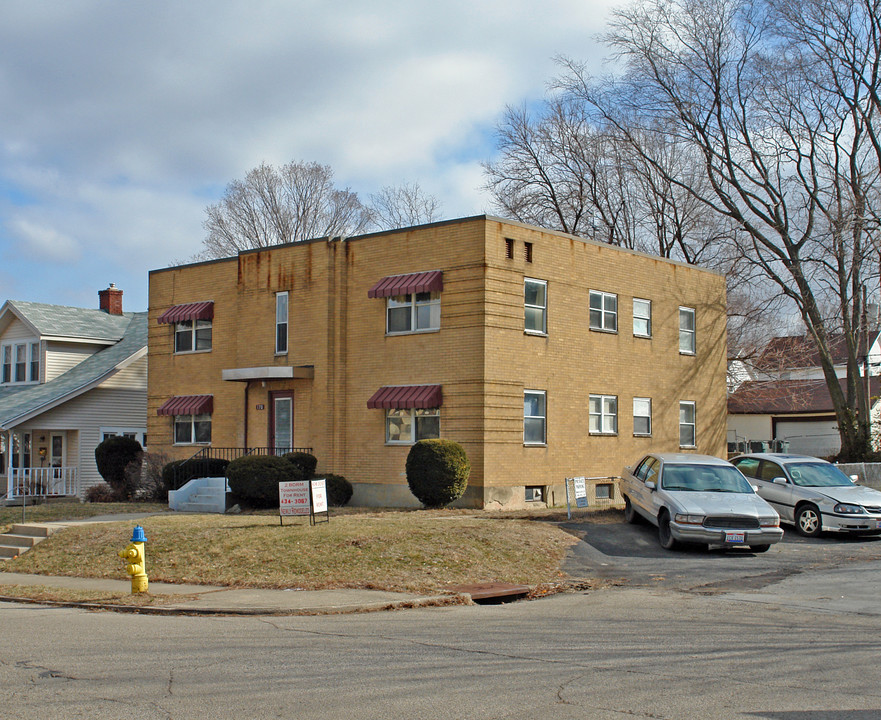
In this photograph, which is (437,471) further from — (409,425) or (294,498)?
(294,498)

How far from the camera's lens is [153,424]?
100.0 ft

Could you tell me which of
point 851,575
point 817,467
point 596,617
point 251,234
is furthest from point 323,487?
point 251,234

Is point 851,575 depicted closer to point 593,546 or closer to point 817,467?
point 593,546

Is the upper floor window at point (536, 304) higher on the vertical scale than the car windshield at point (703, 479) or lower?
higher

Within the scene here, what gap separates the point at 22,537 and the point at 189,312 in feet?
39.6

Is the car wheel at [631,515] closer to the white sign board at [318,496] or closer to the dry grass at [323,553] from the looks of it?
the dry grass at [323,553]

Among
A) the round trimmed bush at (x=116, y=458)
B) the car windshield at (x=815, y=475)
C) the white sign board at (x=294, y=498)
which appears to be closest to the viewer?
the white sign board at (x=294, y=498)

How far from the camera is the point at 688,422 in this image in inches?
1178

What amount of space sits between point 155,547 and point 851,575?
1115 centimetres

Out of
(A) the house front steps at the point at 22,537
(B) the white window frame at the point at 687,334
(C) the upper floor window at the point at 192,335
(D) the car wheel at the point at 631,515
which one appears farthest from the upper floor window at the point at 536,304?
(A) the house front steps at the point at 22,537

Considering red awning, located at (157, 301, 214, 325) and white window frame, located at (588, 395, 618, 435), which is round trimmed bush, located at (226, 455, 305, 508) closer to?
red awning, located at (157, 301, 214, 325)

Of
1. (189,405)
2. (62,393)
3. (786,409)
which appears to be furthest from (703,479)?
(786,409)

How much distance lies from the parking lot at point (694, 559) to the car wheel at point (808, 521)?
172 mm

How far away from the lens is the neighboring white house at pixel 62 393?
33406mm
